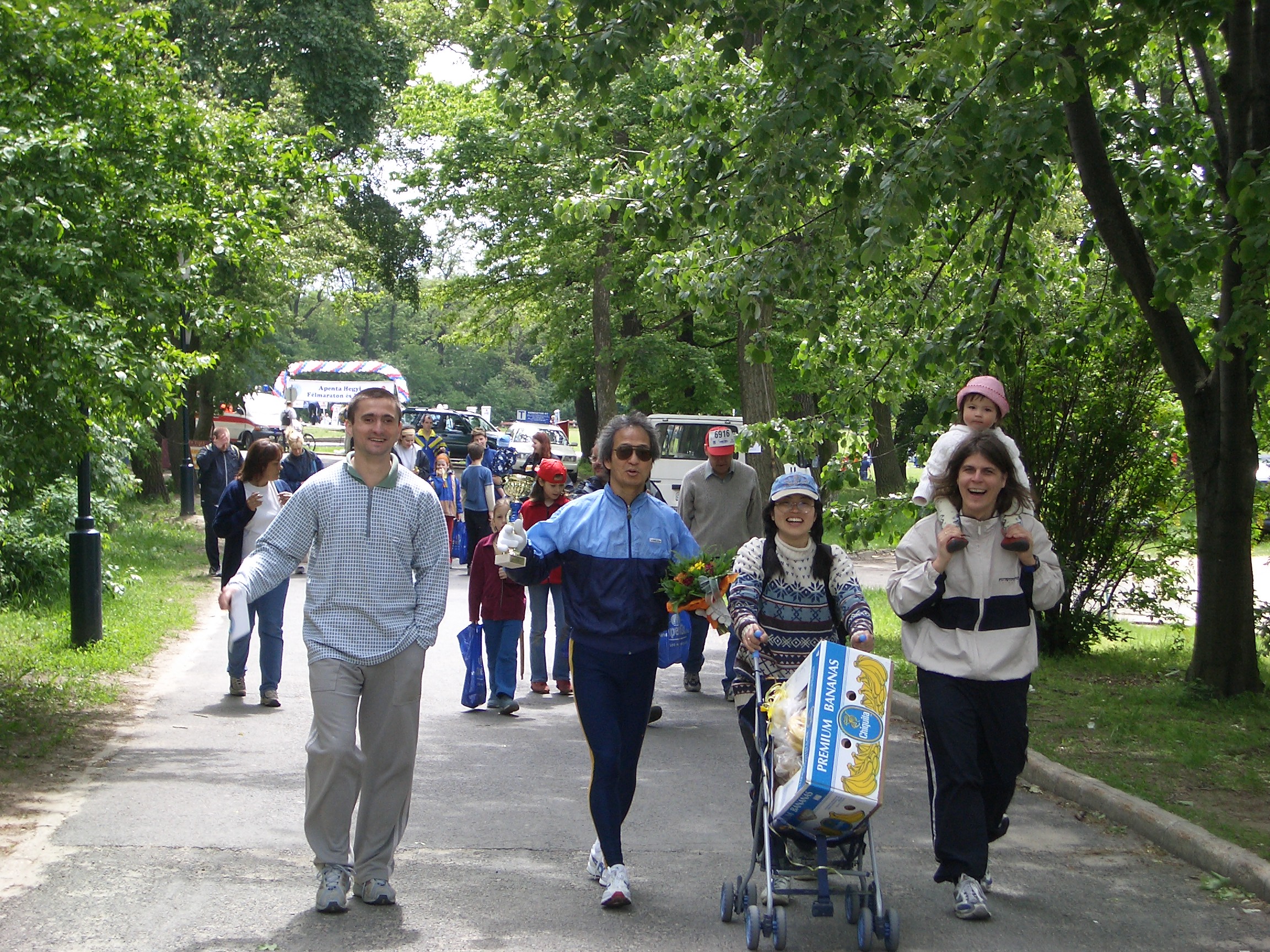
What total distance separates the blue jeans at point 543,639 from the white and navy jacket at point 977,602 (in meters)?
5.25

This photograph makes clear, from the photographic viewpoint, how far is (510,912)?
5406mm

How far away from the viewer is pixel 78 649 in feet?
36.4

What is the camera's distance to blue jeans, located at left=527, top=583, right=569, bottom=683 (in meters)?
10.5

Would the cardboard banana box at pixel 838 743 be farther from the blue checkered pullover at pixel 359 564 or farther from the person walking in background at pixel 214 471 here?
the person walking in background at pixel 214 471

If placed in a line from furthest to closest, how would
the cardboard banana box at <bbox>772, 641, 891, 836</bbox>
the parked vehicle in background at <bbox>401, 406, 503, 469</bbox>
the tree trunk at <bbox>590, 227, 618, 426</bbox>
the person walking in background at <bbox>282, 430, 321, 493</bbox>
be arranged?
the parked vehicle in background at <bbox>401, 406, 503, 469</bbox> → the tree trunk at <bbox>590, 227, 618, 426</bbox> → the person walking in background at <bbox>282, 430, 321, 493</bbox> → the cardboard banana box at <bbox>772, 641, 891, 836</bbox>

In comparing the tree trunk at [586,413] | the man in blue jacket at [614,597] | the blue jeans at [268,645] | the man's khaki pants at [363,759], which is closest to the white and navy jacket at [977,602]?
the man in blue jacket at [614,597]

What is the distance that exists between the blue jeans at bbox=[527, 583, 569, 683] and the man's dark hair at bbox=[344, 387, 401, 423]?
4.88m

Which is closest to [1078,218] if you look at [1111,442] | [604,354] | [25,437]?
[604,354]

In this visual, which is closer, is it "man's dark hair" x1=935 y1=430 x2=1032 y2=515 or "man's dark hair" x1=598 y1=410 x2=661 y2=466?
"man's dark hair" x1=935 y1=430 x2=1032 y2=515

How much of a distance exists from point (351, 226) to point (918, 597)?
33.2m

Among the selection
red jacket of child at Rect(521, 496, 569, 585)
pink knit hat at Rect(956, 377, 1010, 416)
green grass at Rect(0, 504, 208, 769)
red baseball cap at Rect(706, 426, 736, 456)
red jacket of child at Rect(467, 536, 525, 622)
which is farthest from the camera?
red baseball cap at Rect(706, 426, 736, 456)

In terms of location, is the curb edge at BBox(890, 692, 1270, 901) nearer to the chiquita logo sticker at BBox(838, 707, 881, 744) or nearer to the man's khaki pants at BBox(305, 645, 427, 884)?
the chiquita logo sticker at BBox(838, 707, 881, 744)

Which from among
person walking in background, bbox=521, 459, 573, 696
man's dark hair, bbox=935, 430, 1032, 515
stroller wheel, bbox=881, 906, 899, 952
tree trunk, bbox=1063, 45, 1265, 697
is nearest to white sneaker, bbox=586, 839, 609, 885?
stroller wheel, bbox=881, 906, 899, 952

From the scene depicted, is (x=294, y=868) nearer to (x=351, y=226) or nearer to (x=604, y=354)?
(x=604, y=354)
